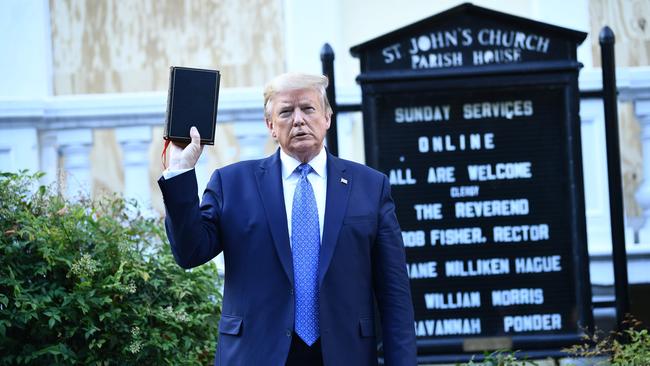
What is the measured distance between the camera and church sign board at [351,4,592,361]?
16.7 feet

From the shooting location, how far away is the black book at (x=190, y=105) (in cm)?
317

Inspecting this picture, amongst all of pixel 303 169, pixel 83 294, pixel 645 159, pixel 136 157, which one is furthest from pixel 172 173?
pixel 645 159

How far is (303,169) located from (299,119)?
193 mm

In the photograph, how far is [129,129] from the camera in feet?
20.0

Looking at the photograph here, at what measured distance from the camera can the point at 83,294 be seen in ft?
13.5

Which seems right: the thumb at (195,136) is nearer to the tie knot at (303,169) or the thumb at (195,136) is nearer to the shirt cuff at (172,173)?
the shirt cuff at (172,173)

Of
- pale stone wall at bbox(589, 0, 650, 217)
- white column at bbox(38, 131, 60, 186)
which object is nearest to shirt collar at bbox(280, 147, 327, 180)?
white column at bbox(38, 131, 60, 186)

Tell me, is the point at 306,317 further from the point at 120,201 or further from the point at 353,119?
the point at 353,119

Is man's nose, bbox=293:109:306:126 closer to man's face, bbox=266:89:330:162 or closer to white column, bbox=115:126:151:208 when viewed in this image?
man's face, bbox=266:89:330:162

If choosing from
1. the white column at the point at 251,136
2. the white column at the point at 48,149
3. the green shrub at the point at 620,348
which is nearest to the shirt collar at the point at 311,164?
the green shrub at the point at 620,348

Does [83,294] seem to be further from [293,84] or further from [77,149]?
[77,149]

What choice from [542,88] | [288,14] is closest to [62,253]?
[542,88]

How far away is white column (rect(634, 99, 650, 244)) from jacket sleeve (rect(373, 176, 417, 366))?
2967 millimetres

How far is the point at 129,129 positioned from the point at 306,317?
319cm
